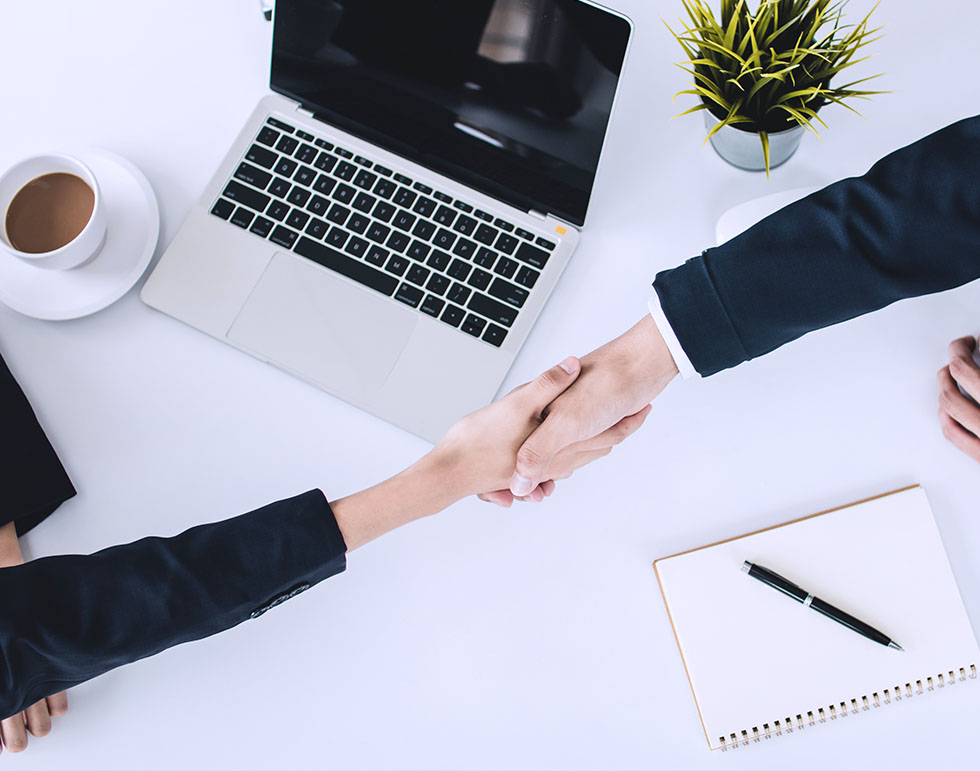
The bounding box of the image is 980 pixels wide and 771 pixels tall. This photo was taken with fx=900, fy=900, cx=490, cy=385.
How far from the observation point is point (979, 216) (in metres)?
0.87

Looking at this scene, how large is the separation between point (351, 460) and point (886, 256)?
0.61m

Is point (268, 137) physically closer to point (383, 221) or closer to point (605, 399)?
point (383, 221)

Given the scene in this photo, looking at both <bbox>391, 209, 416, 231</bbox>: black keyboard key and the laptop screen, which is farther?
<bbox>391, 209, 416, 231</bbox>: black keyboard key

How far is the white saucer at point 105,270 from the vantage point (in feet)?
3.42

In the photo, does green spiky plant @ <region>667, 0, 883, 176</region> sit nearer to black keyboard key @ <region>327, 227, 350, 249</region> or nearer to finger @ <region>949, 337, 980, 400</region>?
finger @ <region>949, 337, 980, 400</region>

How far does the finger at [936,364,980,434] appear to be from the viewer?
98 centimetres

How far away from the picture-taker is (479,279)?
1038mm

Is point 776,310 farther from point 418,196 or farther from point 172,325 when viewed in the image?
point 172,325

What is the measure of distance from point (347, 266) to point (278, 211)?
109 millimetres

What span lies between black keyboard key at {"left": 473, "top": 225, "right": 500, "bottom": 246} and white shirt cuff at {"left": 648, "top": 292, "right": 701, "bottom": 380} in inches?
8.0

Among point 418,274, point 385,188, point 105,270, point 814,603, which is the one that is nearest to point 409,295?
point 418,274

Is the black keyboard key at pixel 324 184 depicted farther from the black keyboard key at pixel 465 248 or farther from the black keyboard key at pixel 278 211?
the black keyboard key at pixel 465 248

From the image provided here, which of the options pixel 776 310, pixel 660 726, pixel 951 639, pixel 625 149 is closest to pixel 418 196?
pixel 625 149

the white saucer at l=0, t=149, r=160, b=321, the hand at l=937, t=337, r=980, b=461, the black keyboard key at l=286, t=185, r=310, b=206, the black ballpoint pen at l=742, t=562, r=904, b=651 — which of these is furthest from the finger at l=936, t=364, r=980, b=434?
the white saucer at l=0, t=149, r=160, b=321
